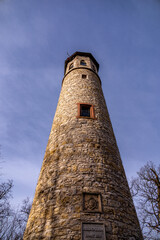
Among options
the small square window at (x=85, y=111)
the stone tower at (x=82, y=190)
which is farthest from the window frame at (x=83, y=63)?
the stone tower at (x=82, y=190)

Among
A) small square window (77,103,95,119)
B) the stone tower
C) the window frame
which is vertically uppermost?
the window frame

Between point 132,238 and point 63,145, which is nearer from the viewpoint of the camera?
point 132,238

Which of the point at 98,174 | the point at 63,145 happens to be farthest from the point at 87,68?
the point at 98,174

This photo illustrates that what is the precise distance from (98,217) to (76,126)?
3.70m

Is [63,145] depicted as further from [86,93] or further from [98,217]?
[86,93]

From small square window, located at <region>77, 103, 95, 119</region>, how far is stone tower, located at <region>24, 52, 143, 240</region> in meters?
0.08

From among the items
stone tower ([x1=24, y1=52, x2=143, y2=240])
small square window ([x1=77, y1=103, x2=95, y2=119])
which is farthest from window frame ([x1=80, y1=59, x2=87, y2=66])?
stone tower ([x1=24, y1=52, x2=143, y2=240])

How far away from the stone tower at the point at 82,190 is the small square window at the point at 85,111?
0.08m

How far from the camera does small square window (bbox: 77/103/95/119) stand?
807cm

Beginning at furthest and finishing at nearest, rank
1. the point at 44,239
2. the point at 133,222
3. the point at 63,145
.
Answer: the point at 63,145 → the point at 133,222 → the point at 44,239

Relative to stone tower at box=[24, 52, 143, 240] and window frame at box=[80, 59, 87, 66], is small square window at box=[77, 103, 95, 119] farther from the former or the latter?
window frame at box=[80, 59, 87, 66]

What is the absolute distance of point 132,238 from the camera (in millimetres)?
4480

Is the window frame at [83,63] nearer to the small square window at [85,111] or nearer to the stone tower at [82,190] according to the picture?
the small square window at [85,111]

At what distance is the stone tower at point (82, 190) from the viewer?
4303mm
